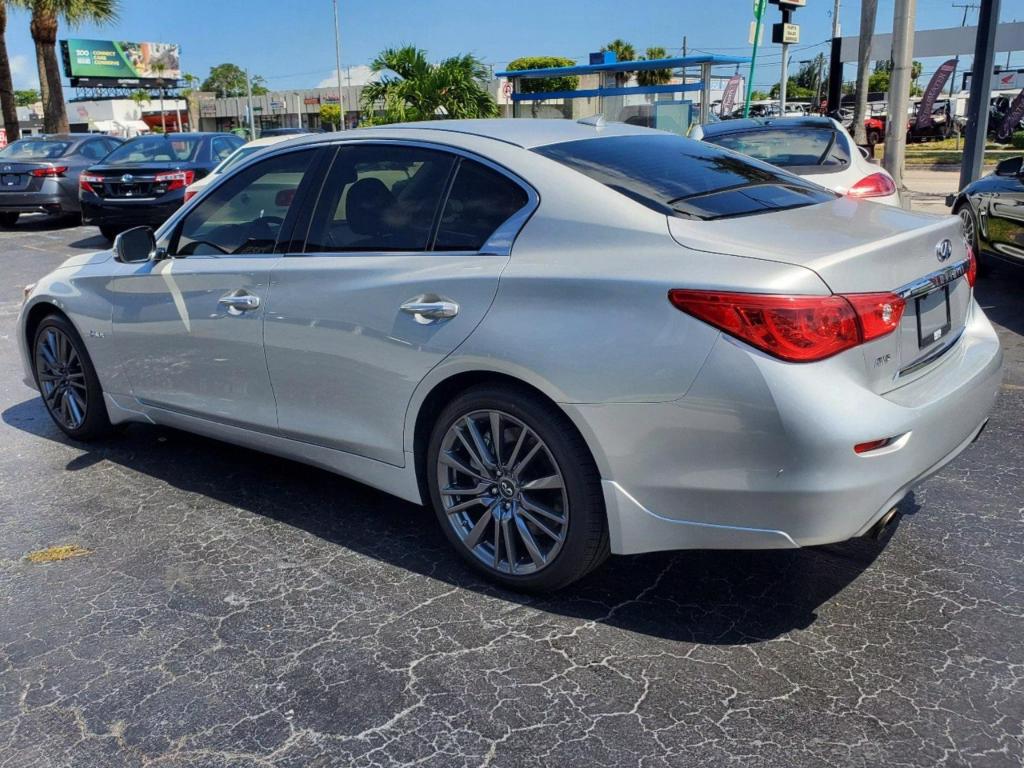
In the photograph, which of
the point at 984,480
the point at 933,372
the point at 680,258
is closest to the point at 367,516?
the point at 680,258

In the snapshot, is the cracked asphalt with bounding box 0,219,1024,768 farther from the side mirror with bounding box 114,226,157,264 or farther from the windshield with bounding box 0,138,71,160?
the windshield with bounding box 0,138,71,160

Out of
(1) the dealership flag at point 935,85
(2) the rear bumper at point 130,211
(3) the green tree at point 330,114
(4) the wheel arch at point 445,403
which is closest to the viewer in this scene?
(4) the wheel arch at point 445,403

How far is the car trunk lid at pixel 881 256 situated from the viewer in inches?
114

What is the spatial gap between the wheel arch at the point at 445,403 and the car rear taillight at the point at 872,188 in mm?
A: 5725

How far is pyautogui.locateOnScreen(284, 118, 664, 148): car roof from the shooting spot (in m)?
3.69

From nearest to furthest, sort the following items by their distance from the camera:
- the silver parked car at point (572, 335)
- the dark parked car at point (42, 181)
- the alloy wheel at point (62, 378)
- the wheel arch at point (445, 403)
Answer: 1. the silver parked car at point (572, 335)
2. the wheel arch at point (445, 403)
3. the alloy wheel at point (62, 378)
4. the dark parked car at point (42, 181)

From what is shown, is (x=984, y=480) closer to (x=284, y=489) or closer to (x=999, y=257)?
(x=284, y=489)

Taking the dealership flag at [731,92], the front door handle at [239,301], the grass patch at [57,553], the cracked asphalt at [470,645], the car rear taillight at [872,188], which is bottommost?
the grass patch at [57,553]

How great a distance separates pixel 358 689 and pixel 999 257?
7.12m

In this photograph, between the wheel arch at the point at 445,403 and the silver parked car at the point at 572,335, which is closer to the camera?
the silver parked car at the point at 572,335

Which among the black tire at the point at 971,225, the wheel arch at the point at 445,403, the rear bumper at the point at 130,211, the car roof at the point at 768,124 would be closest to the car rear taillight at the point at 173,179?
the rear bumper at the point at 130,211

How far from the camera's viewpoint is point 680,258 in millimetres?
2963

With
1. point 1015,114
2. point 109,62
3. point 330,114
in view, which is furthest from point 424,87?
Result: point 109,62

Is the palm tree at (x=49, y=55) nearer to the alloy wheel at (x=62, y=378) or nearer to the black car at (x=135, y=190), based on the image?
the black car at (x=135, y=190)
